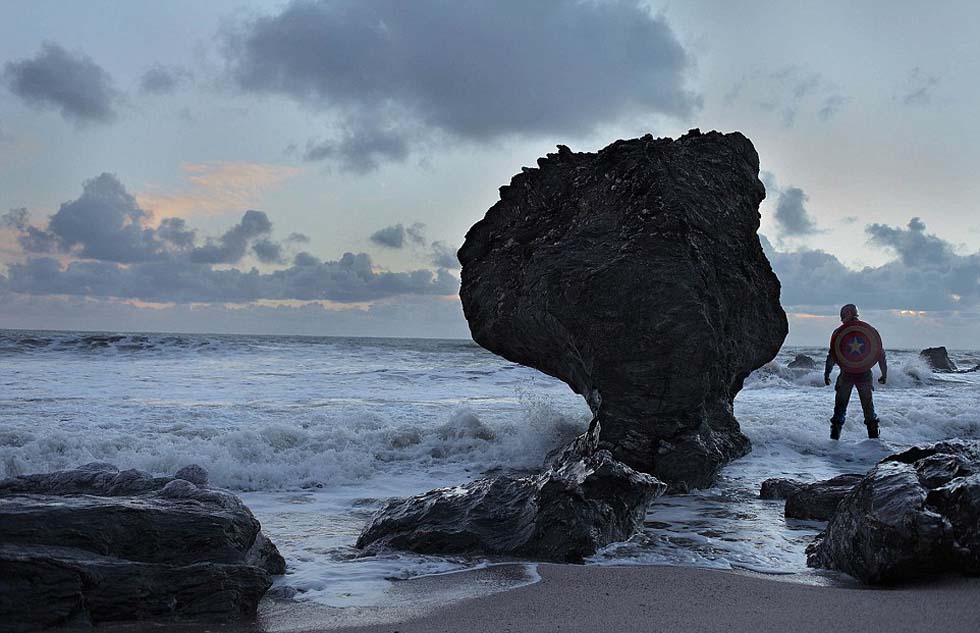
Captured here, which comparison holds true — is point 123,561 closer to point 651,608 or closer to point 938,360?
point 651,608

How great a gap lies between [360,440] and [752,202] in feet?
19.1

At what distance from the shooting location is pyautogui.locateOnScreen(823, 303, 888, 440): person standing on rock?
1045cm

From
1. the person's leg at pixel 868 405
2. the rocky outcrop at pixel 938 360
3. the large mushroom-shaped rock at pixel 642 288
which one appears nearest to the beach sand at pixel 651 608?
the large mushroom-shaped rock at pixel 642 288

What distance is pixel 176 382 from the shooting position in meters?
17.4

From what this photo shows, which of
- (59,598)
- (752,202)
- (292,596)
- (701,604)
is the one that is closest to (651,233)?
(752,202)

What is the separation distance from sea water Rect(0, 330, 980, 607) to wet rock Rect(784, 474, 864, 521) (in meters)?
0.16

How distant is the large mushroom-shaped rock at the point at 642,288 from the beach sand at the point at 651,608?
3324mm

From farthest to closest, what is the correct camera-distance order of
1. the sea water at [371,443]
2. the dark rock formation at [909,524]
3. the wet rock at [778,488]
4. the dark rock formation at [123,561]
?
the wet rock at [778,488] < the sea water at [371,443] < the dark rock formation at [909,524] < the dark rock formation at [123,561]

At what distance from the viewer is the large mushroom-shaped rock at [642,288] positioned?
731cm

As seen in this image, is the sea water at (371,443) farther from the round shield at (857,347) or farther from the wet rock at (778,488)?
the round shield at (857,347)

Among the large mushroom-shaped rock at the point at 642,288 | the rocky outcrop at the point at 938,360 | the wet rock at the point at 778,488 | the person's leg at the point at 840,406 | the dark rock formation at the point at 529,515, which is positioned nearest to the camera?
the dark rock formation at the point at 529,515

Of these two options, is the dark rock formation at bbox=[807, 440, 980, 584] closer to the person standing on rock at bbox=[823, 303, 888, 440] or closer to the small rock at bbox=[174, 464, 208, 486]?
the small rock at bbox=[174, 464, 208, 486]

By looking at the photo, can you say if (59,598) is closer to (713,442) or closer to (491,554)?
(491,554)

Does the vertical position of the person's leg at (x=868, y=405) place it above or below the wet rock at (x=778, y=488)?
above
